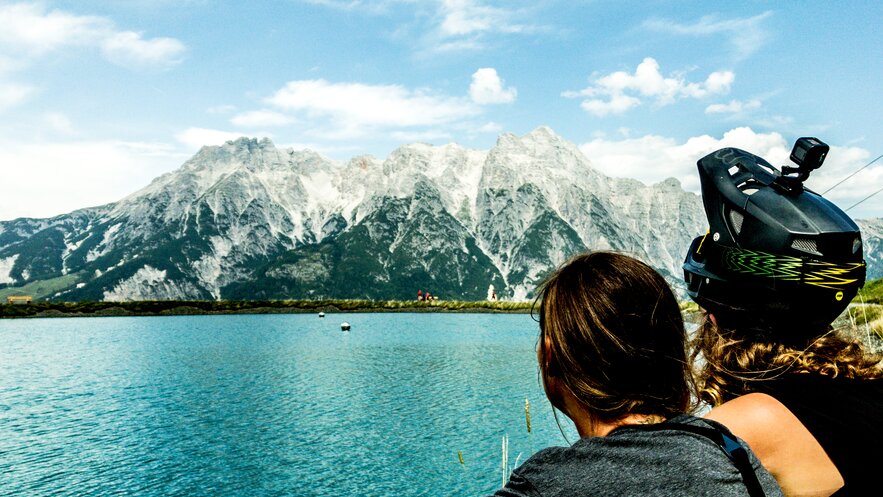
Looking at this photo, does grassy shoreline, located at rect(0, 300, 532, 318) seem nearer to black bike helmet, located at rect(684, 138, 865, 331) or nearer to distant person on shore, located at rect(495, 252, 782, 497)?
black bike helmet, located at rect(684, 138, 865, 331)

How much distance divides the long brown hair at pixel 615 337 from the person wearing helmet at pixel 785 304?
33 cm

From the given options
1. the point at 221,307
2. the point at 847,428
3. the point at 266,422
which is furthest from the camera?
the point at 221,307

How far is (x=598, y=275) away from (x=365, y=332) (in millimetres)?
84194

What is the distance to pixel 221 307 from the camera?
474 feet

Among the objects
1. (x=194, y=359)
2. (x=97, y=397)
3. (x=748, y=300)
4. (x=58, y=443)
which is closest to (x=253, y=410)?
(x=58, y=443)

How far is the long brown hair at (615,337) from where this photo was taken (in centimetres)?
227

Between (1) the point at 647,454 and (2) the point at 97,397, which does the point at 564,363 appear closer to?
(1) the point at 647,454

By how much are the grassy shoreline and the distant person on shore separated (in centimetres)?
13201

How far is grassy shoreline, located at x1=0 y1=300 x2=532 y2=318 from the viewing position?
129 metres

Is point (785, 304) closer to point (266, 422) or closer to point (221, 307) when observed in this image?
point (266, 422)

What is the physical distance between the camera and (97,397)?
35.9m

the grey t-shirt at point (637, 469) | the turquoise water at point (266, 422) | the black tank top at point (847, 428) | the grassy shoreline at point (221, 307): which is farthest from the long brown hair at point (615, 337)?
the grassy shoreline at point (221, 307)

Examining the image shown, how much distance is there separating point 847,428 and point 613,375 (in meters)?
1.02

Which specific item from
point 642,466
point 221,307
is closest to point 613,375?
point 642,466
